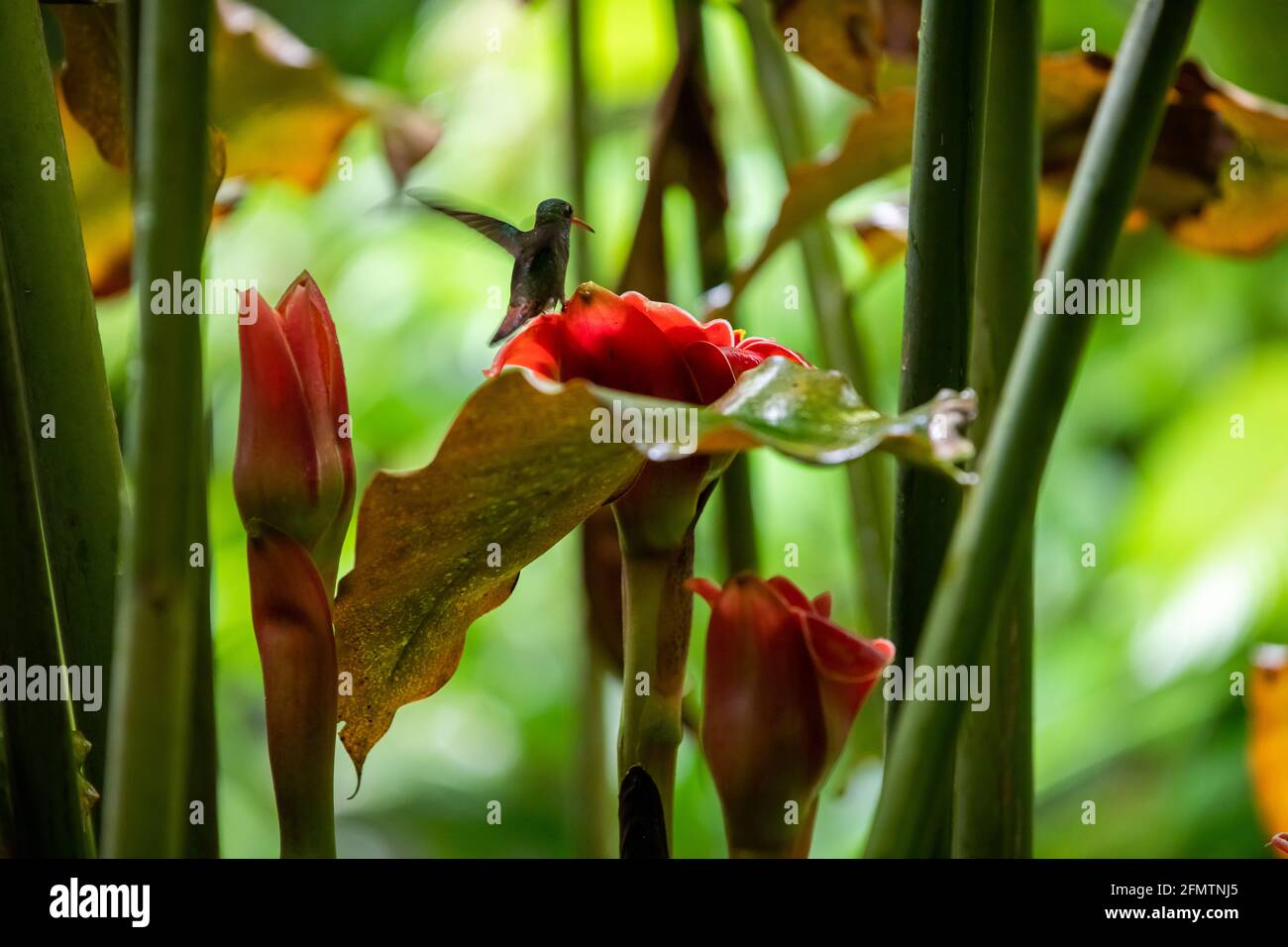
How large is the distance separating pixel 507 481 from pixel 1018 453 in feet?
0.30


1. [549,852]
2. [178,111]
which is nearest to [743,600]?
[178,111]

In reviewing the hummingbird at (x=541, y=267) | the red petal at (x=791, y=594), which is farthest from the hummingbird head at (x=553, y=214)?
the red petal at (x=791, y=594)

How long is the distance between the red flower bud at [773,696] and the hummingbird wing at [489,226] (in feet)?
0.83

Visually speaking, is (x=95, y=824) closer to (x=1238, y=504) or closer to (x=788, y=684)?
(x=788, y=684)

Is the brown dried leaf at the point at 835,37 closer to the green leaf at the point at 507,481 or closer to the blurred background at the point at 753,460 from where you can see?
the green leaf at the point at 507,481

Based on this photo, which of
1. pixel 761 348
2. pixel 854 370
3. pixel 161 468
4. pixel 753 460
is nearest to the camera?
pixel 161 468

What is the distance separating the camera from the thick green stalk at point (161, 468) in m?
0.17

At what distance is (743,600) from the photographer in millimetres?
231

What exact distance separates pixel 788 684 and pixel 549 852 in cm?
125

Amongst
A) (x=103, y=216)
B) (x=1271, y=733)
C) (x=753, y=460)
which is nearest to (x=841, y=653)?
(x=1271, y=733)

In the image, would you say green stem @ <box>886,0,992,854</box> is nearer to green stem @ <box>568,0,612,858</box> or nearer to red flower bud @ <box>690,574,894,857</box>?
red flower bud @ <box>690,574,894,857</box>

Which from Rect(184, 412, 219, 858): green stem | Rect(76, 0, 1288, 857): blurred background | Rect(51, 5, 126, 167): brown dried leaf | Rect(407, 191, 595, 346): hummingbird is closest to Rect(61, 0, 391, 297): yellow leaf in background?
Rect(51, 5, 126, 167): brown dried leaf

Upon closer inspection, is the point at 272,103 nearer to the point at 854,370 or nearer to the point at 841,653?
the point at 854,370

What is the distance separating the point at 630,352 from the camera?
0.82 feet
